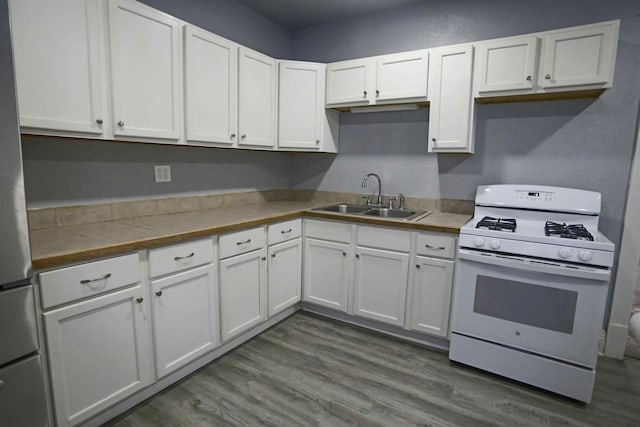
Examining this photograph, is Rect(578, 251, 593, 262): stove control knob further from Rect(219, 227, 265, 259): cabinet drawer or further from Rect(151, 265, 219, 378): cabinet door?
Rect(151, 265, 219, 378): cabinet door

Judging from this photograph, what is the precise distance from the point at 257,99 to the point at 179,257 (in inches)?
55.9

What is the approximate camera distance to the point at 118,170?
2.08m

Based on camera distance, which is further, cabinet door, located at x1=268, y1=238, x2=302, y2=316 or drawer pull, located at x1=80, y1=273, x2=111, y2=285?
cabinet door, located at x1=268, y1=238, x2=302, y2=316

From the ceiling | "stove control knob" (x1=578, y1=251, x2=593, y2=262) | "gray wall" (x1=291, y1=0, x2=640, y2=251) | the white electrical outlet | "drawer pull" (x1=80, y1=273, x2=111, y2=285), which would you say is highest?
the ceiling

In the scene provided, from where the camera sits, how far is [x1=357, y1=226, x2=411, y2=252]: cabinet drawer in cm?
232

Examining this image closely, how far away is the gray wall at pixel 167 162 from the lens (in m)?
1.78

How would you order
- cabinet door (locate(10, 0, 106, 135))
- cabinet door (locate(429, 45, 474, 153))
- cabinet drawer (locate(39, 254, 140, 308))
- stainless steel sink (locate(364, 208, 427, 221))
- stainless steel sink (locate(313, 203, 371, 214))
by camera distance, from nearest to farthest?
cabinet drawer (locate(39, 254, 140, 308)), cabinet door (locate(10, 0, 106, 135)), cabinet door (locate(429, 45, 474, 153)), stainless steel sink (locate(364, 208, 427, 221)), stainless steel sink (locate(313, 203, 371, 214))

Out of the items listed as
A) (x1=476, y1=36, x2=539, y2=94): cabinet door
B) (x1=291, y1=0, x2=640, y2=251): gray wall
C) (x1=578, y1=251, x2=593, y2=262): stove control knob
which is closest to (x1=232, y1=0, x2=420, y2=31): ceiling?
(x1=291, y1=0, x2=640, y2=251): gray wall

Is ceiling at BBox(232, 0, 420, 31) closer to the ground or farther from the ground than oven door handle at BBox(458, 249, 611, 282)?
farther from the ground

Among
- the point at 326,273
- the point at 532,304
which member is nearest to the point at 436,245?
the point at 532,304

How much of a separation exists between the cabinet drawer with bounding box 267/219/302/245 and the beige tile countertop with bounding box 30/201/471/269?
5 cm

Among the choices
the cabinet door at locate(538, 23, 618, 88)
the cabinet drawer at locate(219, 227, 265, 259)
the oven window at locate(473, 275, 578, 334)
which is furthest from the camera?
the cabinet drawer at locate(219, 227, 265, 259)

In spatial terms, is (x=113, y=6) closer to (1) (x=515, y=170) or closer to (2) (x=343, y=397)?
(2) (x=343, y=397)

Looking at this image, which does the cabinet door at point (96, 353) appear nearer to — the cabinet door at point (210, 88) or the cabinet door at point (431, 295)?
the cabinet door at point (210, 88)
